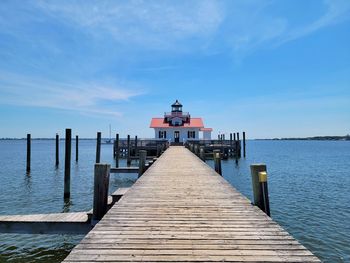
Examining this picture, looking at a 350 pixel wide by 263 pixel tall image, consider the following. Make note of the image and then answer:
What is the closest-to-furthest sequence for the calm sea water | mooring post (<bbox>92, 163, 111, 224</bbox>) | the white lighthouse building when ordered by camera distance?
mooring post (<bbox>92, 163, 111, 224</bbox>)
the calm sea water
the white lighthouse building

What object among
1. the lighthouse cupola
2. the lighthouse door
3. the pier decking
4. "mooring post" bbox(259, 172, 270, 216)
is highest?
the lighthouse cupola

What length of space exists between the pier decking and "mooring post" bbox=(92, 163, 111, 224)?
58 cm

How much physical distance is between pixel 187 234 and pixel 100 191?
320 cm

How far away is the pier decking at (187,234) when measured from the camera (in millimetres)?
4047

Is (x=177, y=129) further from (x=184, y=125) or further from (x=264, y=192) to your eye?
(x=264, y=192)

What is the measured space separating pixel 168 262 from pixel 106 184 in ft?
13.2

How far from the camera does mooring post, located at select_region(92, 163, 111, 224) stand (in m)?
7.40

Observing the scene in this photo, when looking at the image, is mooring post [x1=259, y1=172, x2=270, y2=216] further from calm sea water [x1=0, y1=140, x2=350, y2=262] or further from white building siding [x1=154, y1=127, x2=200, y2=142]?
white building siding [x1=154, y1=127, x2=200, y2=142]

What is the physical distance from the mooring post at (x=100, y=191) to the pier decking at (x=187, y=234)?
581 mm

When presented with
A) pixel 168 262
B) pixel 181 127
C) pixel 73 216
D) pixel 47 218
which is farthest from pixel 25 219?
pixel 181 127

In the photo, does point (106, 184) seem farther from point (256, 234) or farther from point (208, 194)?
point (256, 234)

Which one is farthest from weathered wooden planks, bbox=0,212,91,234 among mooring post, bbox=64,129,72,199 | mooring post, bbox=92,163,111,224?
mooring post, bbox=64,129,72,199

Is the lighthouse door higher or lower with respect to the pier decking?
higher

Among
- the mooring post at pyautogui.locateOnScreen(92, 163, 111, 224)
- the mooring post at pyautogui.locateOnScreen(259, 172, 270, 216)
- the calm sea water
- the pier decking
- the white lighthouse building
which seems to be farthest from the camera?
the white lighthouse building
